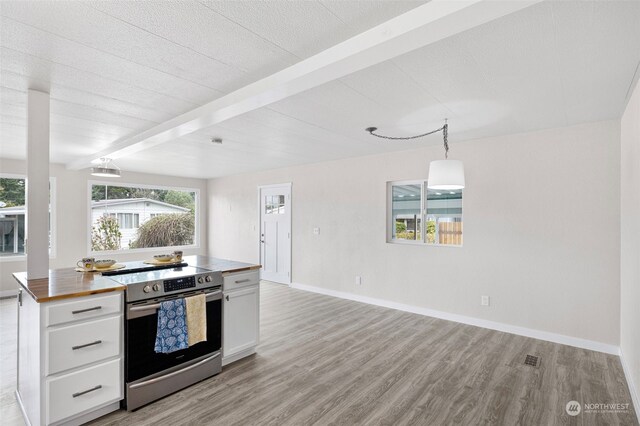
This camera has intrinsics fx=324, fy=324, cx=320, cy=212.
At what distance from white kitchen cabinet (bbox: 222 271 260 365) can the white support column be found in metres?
1.40

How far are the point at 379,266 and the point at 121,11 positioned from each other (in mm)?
4316

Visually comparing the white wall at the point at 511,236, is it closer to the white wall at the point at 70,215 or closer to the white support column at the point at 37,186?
the white support column at the point at 37,186

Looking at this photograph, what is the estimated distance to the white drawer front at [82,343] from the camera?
6.46 ft

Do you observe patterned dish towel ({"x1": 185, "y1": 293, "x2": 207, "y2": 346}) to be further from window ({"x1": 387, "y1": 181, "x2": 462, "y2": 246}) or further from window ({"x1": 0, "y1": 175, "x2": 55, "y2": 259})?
window ({"x1": 0, "y1": 175, "x2": 55, "y2": 259})

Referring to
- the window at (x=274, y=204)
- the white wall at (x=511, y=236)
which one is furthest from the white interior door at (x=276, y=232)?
the white wall at (x=511, y=236)

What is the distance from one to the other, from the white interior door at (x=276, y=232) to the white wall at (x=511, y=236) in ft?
3.32

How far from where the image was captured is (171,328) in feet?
8.00

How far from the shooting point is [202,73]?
2.27 metres

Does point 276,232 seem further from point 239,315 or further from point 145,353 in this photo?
point 145,353

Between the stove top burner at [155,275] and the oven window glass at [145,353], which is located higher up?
the stove top burner at [155,275]

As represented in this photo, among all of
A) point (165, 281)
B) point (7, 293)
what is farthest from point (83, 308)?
point (7, 293)

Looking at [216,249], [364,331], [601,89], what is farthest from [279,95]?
[216,249]

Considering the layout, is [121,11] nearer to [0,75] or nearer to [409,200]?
[0,75]

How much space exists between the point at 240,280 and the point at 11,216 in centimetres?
516
